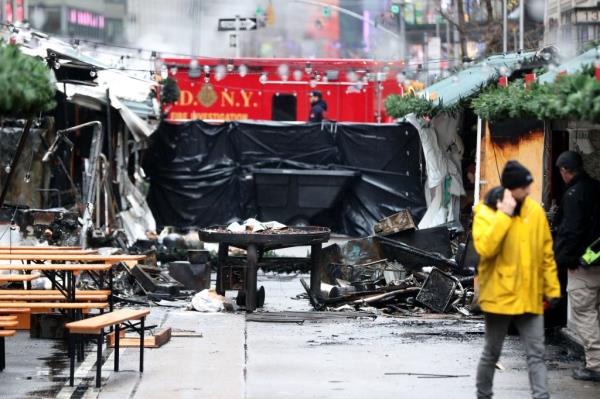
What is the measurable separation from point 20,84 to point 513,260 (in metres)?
3.83

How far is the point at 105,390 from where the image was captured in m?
9.49

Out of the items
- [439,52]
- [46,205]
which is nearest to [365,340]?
[46,205]

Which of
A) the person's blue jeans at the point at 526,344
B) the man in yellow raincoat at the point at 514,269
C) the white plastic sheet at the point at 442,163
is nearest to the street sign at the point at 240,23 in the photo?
the white plastic sheet at the point at 442,163

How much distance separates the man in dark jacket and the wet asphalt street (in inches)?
14.9

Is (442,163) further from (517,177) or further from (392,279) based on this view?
(517,177)

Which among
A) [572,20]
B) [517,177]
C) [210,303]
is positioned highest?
[572,20]

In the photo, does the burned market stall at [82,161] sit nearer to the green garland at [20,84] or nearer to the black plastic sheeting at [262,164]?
the black plastic sheeting at [262,164]

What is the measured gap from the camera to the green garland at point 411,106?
1853 cm

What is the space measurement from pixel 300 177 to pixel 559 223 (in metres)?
13.3

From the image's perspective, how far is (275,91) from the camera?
101 feet

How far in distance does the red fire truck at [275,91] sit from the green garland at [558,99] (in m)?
17.8

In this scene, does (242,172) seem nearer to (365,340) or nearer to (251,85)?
(251,85)

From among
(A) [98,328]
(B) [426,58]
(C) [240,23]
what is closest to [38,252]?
(A) [98,328]

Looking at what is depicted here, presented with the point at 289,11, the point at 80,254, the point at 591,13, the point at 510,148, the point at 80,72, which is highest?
the point at 289,11
